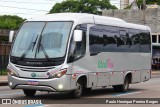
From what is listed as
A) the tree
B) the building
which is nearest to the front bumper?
the building

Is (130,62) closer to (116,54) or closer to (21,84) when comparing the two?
(116,54)

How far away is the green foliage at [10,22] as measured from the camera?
10994 cm

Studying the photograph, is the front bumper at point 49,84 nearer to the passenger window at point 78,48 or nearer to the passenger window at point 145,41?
the passenger window at point 78,48

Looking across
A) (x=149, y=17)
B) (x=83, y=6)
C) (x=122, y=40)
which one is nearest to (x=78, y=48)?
(x=122, y=40)

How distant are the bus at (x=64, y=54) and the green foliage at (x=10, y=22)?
9075 cm

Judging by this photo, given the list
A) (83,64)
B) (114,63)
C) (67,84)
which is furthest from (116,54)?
(67,84)

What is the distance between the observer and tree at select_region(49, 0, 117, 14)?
10681cm

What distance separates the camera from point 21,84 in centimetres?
1584

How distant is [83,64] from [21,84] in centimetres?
240

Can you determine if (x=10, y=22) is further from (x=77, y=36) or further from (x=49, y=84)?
(x=49, y=84)

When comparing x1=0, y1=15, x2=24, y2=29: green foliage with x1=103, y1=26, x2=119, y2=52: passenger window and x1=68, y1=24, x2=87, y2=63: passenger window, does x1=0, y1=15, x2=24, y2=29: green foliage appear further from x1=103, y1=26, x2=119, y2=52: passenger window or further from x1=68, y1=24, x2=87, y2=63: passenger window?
x1=68, y1=24, x2=87, y2=63: passenger window

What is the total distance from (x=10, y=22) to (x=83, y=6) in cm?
1819

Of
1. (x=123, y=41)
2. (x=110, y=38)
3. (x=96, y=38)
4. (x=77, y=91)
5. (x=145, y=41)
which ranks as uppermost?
(x=96, y=38)

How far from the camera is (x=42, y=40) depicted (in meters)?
16.2
